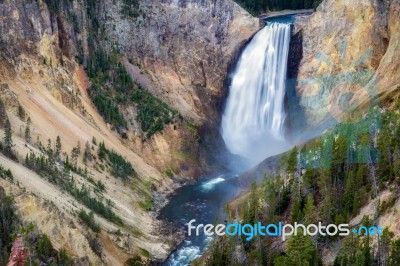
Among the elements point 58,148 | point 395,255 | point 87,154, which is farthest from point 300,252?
point 87,154

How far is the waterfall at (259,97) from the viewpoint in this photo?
9625 cm

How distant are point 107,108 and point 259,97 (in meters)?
26.8

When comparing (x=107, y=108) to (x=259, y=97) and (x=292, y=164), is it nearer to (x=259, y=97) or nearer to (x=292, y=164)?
(x=259, y=97)

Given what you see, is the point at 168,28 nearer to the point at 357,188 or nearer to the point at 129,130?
the point at 129,130

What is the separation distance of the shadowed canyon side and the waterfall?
2852mm

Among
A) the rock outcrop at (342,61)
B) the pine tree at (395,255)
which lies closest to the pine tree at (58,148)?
the rock outcrop at (342,61)

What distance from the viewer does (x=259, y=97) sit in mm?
99062

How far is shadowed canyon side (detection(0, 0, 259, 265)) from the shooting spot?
57878 mm

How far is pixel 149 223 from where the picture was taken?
69625mm

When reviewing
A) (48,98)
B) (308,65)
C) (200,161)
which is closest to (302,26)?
(308,65)

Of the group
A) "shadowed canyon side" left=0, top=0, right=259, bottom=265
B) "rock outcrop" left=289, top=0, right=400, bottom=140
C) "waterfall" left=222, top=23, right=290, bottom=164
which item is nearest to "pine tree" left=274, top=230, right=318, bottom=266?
"shadowed canyon side" left=0, top=0, right=259, bottom=265

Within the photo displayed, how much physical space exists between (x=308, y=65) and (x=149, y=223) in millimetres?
40650

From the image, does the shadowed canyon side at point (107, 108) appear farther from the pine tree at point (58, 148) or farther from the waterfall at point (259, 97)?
the waterfall at point (259, 97)

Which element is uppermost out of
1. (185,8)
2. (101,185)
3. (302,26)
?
(185,8)
